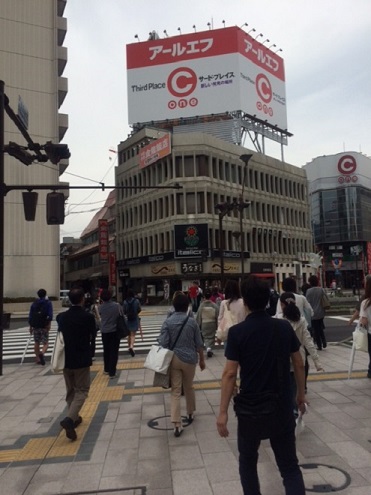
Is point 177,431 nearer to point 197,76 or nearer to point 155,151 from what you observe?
point 155,151

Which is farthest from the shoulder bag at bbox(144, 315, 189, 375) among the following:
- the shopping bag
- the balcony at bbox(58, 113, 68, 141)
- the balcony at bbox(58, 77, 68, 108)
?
the balcony at bbox(58, 77, 68, 108)

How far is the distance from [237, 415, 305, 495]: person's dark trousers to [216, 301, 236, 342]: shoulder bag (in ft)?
14.1

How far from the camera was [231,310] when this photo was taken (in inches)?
298

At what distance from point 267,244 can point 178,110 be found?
66.2 ft

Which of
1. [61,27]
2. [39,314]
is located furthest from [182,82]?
[39,314]

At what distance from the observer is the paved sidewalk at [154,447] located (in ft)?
13.3

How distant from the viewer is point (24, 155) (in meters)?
10.1

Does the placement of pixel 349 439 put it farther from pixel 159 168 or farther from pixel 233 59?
pixel 233 59

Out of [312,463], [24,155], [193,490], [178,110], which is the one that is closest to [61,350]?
[193,490]

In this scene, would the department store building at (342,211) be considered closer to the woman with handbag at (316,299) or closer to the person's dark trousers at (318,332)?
the person's dark trousers at (318,332)

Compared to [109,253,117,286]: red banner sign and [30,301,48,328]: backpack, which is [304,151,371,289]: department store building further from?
[30,301,48,328]: backpack

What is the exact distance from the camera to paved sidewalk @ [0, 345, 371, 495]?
13.3ft

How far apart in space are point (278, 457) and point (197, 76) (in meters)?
56.8

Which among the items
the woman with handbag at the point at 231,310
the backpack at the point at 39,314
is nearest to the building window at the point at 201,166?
the backpack at the point at 39,314
